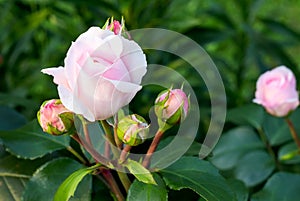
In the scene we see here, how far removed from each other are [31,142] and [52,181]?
64 millimetres

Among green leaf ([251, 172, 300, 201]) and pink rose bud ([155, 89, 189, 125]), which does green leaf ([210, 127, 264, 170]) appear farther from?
pink rose bud ([155, 89, 189, 125])

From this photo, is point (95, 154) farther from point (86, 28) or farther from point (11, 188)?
point (86, 28)

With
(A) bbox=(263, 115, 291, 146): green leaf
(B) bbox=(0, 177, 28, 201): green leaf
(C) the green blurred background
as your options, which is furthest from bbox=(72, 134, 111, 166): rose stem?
(C) the green blurred background

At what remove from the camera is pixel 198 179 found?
0.57 m

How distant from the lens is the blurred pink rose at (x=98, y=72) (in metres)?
0.48

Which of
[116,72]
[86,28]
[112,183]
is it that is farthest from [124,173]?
[86,28]

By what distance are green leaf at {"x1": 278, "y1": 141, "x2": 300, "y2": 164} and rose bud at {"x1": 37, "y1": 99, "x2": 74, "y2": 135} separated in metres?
0.37

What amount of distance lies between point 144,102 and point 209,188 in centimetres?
54

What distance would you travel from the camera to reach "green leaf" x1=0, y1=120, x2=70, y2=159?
2.08 feet

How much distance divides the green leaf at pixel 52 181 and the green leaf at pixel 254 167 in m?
0.27

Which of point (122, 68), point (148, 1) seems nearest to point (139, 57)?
point (122, 68)

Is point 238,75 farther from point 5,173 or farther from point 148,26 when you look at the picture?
point 5,173

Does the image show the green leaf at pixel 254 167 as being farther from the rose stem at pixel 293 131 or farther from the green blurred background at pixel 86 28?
the green blurred background at pixel 86 28

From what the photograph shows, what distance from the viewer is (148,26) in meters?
1.15
